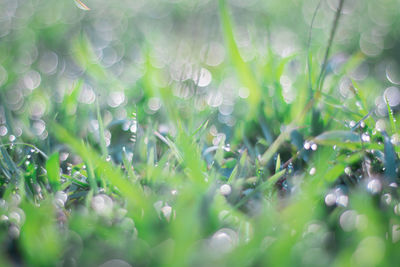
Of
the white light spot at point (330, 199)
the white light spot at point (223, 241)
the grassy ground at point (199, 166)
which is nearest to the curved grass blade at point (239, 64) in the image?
the grassy ground at point (199, 166)

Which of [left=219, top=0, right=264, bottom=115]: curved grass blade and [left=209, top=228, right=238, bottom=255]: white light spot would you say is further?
[left=219, top=0, right=264, bottom=115]: curved grass blade

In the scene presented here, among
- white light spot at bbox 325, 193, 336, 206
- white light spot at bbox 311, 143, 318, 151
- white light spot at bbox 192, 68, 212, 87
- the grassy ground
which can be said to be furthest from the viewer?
white light spot at bbox 192, 68, 212, 87

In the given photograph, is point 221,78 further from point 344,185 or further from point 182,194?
point 182,194

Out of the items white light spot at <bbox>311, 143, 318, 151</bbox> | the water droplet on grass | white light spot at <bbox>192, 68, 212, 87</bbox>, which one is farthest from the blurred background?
the water droplet on grass

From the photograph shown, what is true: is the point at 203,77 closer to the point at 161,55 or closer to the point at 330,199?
the point at 161,55

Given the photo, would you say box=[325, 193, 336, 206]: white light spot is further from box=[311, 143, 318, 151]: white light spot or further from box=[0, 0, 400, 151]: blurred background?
box=[0, 0, 400, 151]: blurred background

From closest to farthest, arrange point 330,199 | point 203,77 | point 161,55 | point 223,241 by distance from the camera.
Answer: point 223,241, point 330,199, point 203,77, point 161,55

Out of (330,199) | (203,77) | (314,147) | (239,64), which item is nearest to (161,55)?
(203,77)

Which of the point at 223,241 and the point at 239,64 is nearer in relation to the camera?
the point at 223,241

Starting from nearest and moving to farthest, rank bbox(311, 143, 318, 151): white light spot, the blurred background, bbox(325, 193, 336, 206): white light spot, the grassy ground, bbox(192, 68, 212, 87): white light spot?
the grassy ground
bbox(325, 193, 336, 206): white light spot
bbox(311, 143, 318, 151): white light spot
the blurred background
bbox(192, 68, 212, 87): white light spot
